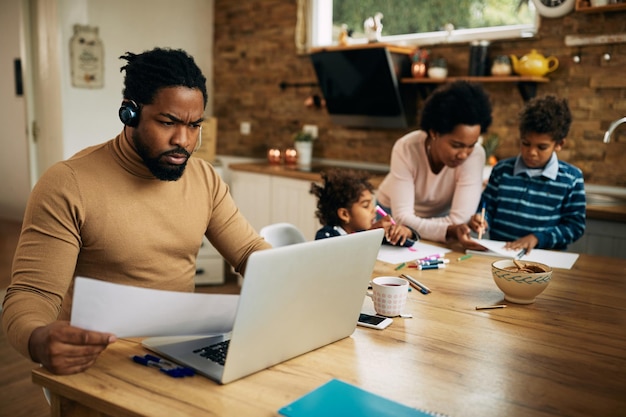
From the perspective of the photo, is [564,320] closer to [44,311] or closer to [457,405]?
→ [457,405]

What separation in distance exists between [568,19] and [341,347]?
2.76 metres

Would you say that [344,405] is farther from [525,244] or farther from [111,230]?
[525,244]

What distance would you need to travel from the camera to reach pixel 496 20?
359cm

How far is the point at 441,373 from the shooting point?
3.56 feet

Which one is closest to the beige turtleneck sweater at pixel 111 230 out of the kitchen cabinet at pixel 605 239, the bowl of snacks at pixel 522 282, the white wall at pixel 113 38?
the bowl of snacks at pixel 522 282

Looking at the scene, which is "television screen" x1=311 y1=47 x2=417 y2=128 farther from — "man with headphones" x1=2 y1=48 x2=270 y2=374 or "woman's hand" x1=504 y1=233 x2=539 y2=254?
"man with headphones" x1=2 y1=48 x2=270 y2=374

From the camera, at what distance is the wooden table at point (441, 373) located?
3.15ft

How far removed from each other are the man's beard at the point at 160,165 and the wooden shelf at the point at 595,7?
2.48m

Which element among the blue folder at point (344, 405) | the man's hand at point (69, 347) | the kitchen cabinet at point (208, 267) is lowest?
the kitchen cabinet at point (208, 267)

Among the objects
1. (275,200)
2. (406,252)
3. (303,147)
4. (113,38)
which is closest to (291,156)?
(303,147)

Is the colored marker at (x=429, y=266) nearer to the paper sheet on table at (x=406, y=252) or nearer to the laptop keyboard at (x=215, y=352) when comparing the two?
the paper sheet on table at (x=406, y=252)

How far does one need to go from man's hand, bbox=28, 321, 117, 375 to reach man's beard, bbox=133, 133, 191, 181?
485mm

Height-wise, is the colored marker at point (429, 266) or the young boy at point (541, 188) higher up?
the young boy at point (541, 188)

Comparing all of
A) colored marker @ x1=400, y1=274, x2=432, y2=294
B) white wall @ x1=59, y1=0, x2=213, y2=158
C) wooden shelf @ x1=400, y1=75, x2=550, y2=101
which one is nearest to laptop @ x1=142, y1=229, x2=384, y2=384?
colored marker @ x1=400, y1=274, x2=432, y2=294
